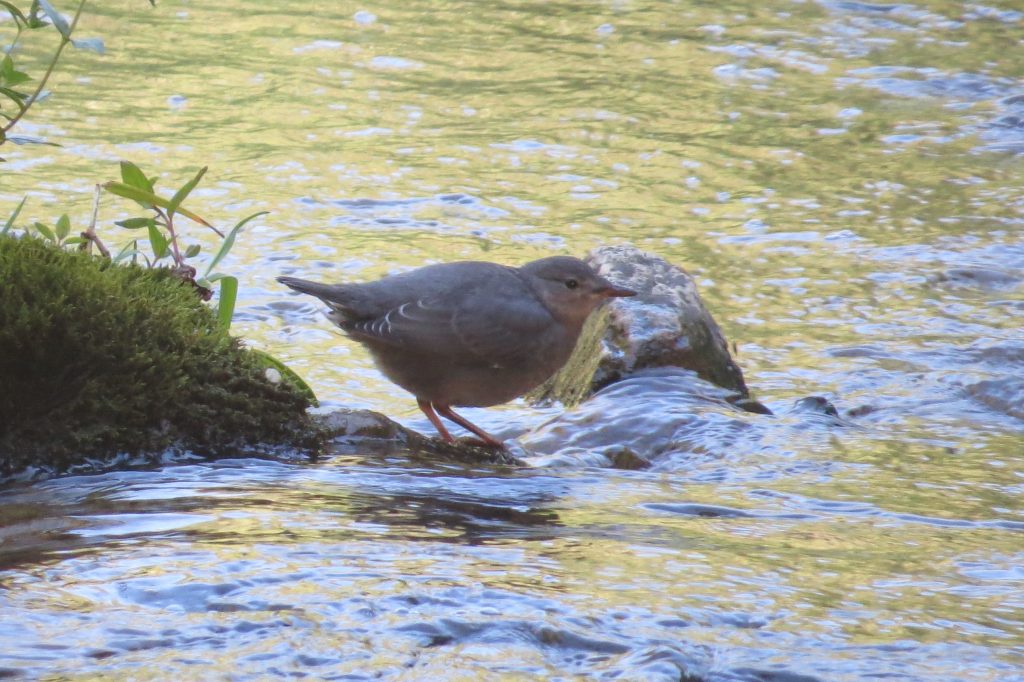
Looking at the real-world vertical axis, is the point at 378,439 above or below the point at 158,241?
below

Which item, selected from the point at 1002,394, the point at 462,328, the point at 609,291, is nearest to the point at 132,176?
the point at 462,328

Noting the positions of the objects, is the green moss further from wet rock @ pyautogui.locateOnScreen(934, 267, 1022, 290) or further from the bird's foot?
wet rock @ pyautogui.locateOnScreen(934, 267, 1022, 290)

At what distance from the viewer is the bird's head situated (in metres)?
6.09

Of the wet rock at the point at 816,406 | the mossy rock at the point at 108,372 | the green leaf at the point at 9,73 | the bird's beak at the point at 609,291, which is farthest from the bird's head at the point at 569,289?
the green leaf at the point at 9,73

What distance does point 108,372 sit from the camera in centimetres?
445

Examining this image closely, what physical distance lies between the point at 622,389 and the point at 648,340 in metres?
0.33

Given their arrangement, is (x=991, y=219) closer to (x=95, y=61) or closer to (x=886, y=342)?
(x=886, y=342)

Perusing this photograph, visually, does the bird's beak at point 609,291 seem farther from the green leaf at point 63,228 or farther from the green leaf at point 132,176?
the green leaf at point 63,228

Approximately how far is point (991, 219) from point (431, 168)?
4.22m

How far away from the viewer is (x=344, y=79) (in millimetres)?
13008

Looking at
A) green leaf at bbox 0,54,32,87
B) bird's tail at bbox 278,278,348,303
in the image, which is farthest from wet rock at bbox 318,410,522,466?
green leaf at bbox 0,54,32,87

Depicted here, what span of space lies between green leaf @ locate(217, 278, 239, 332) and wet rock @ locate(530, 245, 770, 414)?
7.82ft

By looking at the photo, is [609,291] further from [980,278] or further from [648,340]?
[980,278]

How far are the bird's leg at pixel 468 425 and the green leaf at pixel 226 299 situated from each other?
1308 mm
